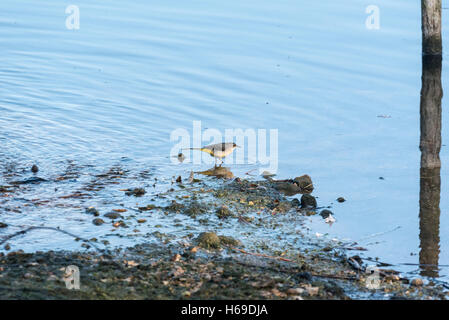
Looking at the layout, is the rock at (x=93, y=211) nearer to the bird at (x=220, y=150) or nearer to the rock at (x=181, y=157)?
the bird at (x=220, y=150)

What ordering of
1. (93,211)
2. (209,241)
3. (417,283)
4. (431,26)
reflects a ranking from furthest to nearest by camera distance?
(431,26)
(93,211)
(209,241)
(417,283)

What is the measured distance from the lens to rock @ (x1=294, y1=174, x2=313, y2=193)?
8.77 m

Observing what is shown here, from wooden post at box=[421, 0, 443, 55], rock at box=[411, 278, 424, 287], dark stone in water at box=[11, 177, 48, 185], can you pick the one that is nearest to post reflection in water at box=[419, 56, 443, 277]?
wooden post at box=[421, 0, 443, 55]

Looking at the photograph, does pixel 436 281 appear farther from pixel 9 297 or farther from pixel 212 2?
pixel 212 2

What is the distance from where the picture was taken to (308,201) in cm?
815

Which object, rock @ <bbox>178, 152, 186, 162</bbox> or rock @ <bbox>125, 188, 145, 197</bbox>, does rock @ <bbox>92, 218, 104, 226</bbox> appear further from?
rock @ <bbox>178, 152, 186, 162</bbox>

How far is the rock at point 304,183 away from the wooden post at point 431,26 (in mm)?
4627

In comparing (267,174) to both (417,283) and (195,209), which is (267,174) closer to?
(195,209)

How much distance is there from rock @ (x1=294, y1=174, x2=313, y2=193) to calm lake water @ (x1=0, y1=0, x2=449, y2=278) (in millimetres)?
200

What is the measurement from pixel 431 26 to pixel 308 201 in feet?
17.7

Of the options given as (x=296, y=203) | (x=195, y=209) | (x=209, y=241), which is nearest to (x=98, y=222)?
(x=195, y=209)
